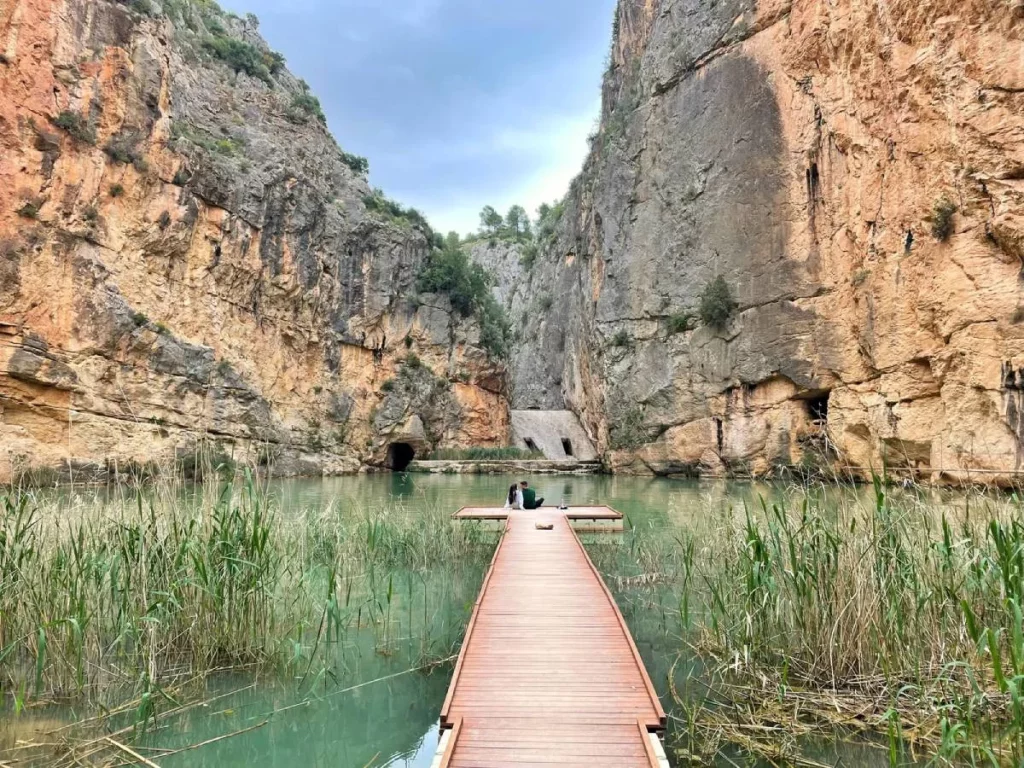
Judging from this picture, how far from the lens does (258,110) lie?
102 ft

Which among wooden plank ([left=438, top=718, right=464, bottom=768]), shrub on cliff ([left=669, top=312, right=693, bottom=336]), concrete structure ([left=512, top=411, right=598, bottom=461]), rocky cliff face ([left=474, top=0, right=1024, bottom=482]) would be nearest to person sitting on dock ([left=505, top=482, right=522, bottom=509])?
rocky cliff face ([left=474, top=0, right=1024, bottom=482])

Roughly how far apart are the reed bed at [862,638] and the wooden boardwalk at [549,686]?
55cm

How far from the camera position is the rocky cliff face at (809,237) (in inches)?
563

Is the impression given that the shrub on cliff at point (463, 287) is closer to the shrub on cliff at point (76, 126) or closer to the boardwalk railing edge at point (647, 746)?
the shrub on cliff at point (76, 126)

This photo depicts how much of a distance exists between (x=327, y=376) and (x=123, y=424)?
1050cm

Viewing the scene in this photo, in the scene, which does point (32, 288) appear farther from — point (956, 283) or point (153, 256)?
point (956, 283)

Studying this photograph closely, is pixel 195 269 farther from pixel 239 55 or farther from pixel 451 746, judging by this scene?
pixel 451 746

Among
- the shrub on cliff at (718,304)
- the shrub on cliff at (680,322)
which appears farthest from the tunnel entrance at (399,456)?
the shrub on cliff at (718,304)

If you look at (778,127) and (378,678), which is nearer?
(378,678)

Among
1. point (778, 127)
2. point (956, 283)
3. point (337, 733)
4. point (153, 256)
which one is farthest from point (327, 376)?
point (337, 733)

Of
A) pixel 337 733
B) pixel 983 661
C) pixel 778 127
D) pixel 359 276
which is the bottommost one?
pixel 337 733

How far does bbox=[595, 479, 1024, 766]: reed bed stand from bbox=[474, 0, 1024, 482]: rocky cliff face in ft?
16.0

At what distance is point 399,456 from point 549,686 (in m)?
30.0

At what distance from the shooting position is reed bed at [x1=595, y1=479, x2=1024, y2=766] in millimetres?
3705
